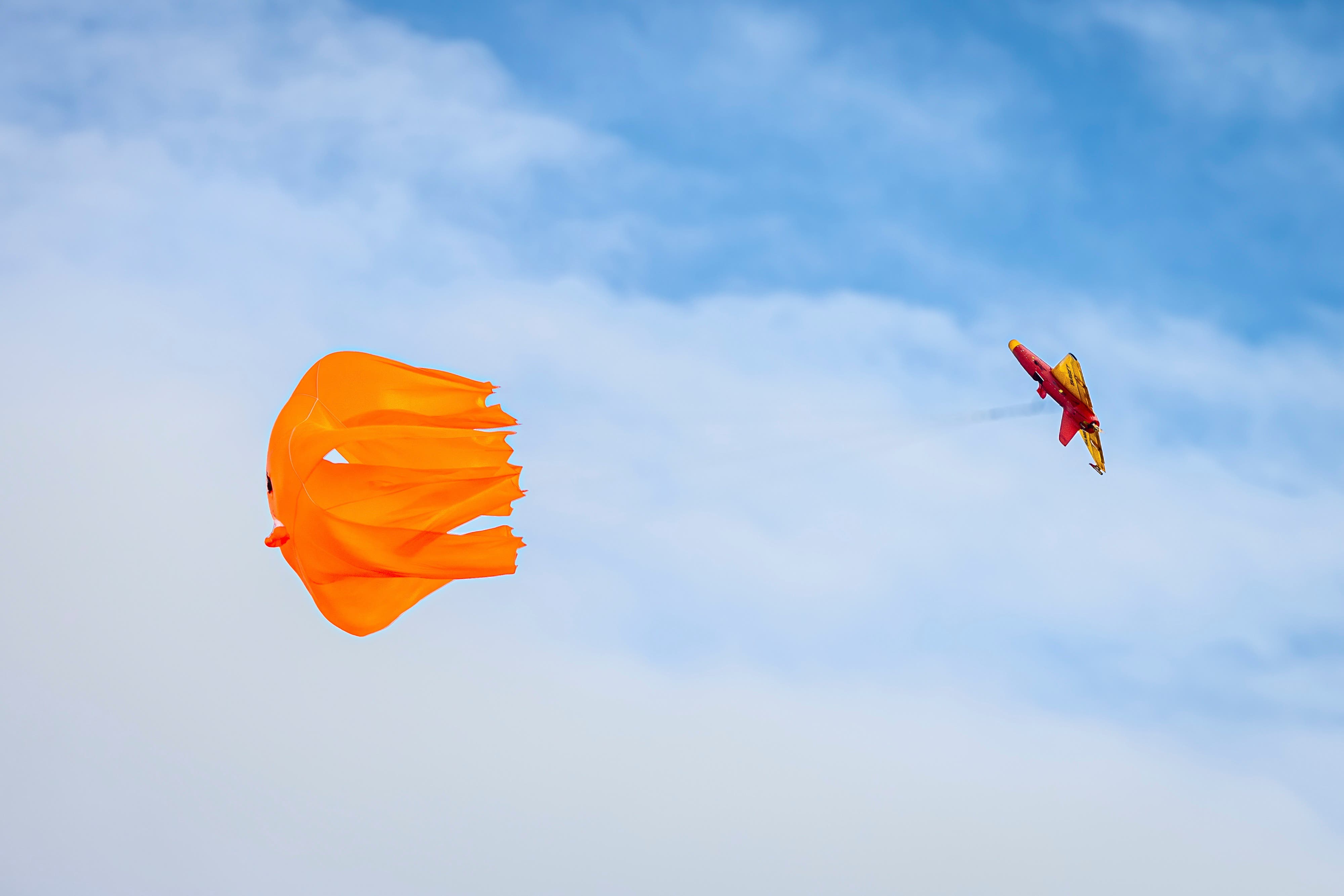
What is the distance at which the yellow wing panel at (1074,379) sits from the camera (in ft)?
164

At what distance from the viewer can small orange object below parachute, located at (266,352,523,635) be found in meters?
34.6

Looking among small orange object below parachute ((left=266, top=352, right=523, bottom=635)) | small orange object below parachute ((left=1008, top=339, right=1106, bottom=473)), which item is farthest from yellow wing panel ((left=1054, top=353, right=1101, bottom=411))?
small orange object below parachute ((left=266, top=352, right=523, bottom=635))

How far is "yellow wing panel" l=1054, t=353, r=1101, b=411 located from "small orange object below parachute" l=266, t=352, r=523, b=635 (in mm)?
24635

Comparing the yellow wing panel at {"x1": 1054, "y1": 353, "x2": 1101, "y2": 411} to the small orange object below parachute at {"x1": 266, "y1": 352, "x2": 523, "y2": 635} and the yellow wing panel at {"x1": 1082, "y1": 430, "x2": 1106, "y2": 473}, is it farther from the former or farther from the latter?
the small orange object below parachute at {"x1": 266, "y1": 352, "x2": 523, "y2": 635}

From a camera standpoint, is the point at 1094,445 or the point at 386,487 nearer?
the point at 386,487

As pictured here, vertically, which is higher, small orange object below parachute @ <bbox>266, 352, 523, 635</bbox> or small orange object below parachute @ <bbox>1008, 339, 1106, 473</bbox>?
small orange object below parachute @ <bbox>1008, 339, 1106, 473</bbox>

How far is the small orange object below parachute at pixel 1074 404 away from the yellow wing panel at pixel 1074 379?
1 cm

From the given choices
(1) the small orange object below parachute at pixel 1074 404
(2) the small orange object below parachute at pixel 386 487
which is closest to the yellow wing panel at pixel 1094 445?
(1) the small orange object below parachute at pixel 1074 404

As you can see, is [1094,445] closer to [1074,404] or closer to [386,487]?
[1074,404]

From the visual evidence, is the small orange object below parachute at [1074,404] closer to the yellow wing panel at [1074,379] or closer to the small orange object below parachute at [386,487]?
the yellow wing panel at [1074,379]

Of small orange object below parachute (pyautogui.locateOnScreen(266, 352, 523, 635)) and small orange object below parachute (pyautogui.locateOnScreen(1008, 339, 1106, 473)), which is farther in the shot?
small orange object below parachute (pyautogui.locateOnScreen(1008, 339, 1106, 473))

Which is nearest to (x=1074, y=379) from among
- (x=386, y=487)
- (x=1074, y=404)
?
(x=1074, y=404)

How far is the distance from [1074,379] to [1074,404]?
95cm

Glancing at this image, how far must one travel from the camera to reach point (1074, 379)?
165 ft
